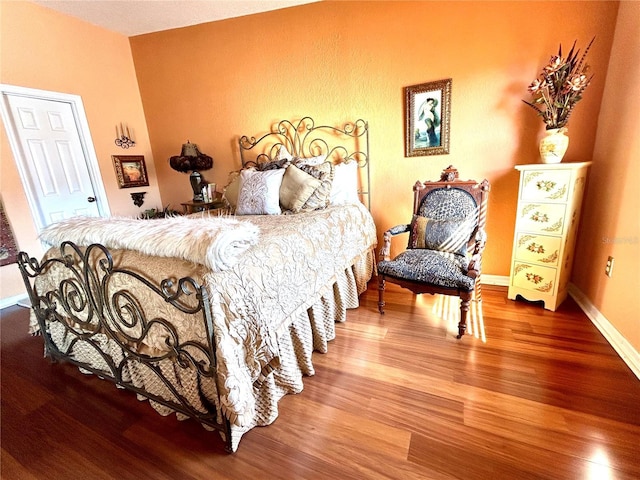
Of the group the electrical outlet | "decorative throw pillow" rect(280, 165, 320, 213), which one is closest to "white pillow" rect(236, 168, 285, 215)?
"decorative throw pillow" rect(280, 165, 320, 213)

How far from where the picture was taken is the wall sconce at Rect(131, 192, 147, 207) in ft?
12.1

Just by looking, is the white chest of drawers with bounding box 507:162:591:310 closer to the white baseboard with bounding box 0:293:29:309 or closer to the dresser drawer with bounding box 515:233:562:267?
the dresser drawer with bounding box 515:233:562:267

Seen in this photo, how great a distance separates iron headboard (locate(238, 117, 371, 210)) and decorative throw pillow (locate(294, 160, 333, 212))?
0.49m

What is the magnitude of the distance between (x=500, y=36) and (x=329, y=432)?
2874 millimetres

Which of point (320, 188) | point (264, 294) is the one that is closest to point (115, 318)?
point (264, 294)

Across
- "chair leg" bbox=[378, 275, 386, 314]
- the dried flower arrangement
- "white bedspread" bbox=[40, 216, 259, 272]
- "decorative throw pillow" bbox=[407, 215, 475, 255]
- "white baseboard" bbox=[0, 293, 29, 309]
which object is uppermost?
the dried flower arrangement

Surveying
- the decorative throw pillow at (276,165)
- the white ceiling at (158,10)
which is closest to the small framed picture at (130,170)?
the white ceiling at (158,10)

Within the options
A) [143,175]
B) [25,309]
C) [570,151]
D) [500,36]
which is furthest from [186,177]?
[570,151]

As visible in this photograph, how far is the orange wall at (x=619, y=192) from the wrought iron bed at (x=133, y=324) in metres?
2.07

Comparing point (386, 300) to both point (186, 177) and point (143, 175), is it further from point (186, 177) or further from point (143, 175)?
point (143, 175)

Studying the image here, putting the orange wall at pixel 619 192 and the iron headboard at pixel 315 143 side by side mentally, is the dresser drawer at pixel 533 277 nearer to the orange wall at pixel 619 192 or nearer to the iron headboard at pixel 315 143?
the orange wall at pixel 619 192

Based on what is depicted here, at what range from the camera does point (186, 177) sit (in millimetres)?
3752

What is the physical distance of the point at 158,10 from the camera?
286cm

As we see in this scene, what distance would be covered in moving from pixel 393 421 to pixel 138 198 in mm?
3924
